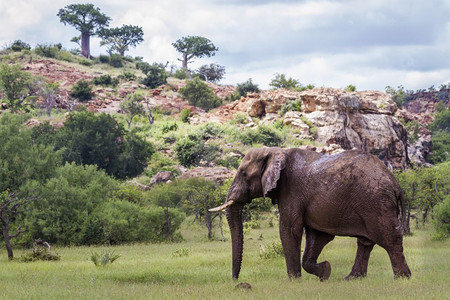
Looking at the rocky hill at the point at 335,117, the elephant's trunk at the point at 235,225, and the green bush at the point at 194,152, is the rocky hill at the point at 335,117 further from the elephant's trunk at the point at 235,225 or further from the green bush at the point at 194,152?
the elephant's trunk at the point at 235,225

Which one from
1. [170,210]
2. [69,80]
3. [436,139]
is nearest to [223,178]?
[170,210]

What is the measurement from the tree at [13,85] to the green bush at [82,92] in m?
10.1

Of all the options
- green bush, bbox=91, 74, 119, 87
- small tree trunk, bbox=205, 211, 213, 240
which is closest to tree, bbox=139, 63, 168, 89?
green bush, bbox=91, 74, 119, 87

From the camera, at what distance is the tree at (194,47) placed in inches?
4230

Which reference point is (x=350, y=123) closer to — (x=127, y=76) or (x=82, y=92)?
(x=82, y=92)

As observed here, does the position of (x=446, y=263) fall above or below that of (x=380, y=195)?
below

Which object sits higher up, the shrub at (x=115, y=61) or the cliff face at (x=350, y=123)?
the shrub at (x=115, y=61)

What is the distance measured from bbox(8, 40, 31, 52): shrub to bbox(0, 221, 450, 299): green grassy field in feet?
273

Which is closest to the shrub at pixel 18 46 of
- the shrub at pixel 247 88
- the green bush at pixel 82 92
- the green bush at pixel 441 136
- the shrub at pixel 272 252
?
the green bush at pixel 82 92

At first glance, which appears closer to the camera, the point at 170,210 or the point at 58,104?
the point at 170,210

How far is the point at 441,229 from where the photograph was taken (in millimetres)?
22406

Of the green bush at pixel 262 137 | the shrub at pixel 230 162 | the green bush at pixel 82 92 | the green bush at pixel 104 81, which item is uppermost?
the green bush at pixel 104 81

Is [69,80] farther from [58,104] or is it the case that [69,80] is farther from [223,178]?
[223,178]

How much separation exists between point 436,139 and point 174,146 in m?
34.9
